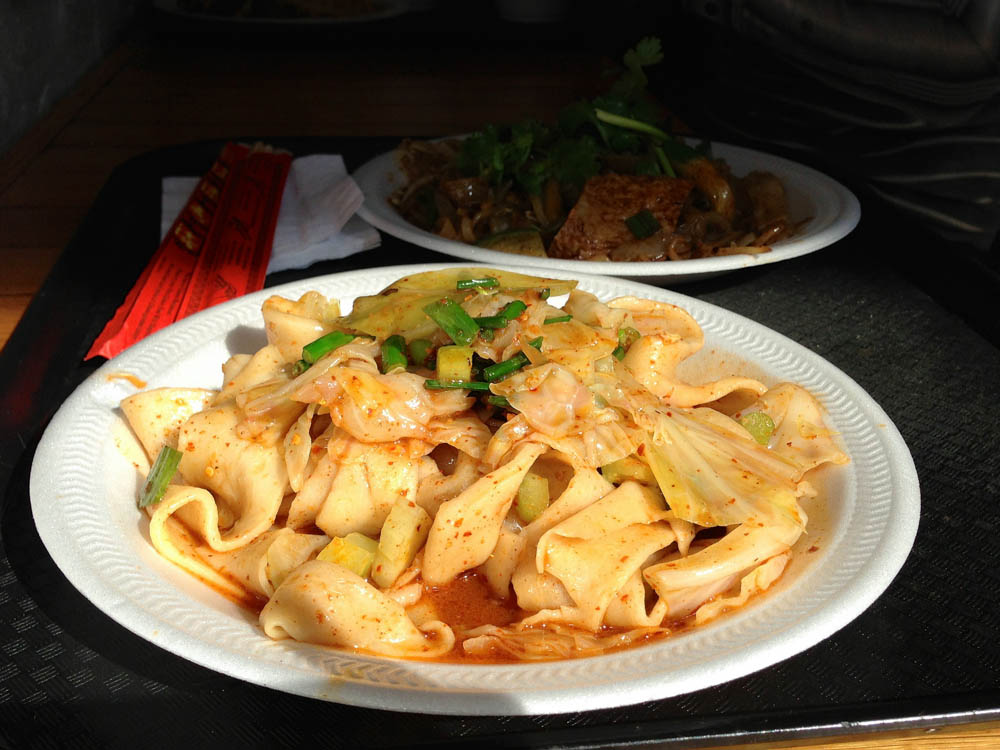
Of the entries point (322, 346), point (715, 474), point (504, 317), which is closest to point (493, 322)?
point (504, 317)

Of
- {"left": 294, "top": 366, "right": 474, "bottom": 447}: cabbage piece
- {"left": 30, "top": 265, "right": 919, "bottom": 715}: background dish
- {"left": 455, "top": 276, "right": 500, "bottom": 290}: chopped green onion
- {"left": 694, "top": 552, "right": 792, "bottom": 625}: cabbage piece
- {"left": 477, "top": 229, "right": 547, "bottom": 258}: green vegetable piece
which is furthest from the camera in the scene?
{"left": 477, "top": 229, "right": 547, "bottom": 258}: green vegetable piece

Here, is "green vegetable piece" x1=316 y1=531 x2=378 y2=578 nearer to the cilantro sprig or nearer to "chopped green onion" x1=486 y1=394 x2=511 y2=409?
"chopped green onion" x1=486 y1=394 x2=511 y2=409

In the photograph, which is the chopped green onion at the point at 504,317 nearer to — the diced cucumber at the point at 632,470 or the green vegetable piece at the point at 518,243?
the diced cucumber at the point at 632,470

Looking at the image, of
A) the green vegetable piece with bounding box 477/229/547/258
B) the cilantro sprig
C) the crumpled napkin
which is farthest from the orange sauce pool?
the cilantro sprig

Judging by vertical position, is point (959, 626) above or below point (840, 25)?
below

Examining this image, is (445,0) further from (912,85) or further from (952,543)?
(952,543)

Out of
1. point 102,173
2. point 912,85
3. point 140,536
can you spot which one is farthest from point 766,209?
point 102,173
